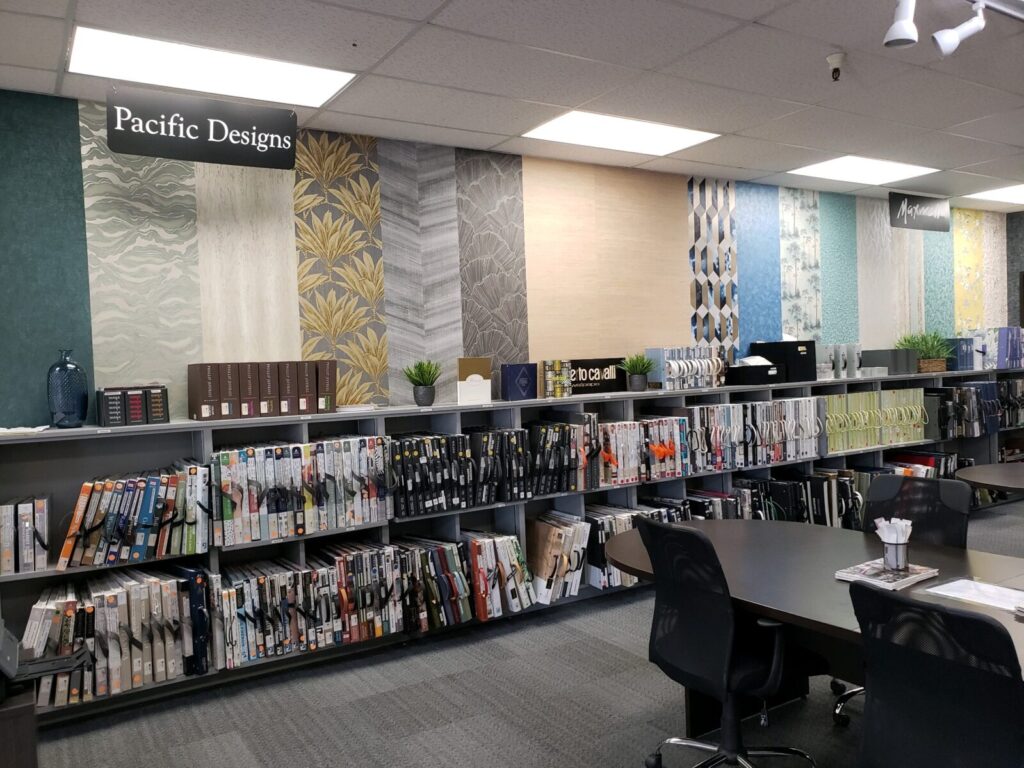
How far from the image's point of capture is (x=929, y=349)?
7.00 metres

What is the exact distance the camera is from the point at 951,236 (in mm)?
7715

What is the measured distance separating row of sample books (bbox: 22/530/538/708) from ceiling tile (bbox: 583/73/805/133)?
8.19ft

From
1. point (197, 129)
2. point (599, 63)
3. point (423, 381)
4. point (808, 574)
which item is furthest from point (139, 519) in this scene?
point (599, 63)

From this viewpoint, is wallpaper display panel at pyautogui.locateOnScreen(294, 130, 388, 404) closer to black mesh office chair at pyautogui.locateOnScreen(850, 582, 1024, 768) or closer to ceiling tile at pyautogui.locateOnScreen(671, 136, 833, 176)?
ceiling tile at pyautogui.locateOnScreen(671, 136, 833, 176)

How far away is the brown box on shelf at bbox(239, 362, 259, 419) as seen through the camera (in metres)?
3.81

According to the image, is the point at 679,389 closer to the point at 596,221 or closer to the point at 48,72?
the point at 596,221

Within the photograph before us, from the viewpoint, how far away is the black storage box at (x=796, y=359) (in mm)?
5781

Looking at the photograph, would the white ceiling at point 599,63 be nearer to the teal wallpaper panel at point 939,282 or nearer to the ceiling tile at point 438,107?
the ceiling tile at point 438,107

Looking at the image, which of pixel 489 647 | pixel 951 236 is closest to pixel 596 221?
pixel 489 647

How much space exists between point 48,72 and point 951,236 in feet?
25.5

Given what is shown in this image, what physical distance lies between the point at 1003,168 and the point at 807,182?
146cm

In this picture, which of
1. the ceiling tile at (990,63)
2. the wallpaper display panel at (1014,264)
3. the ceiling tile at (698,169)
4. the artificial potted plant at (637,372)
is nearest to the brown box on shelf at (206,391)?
the artificial potted plant at (637,372)

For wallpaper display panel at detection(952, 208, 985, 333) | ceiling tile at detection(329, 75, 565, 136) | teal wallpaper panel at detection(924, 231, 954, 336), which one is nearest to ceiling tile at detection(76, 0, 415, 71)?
ceiling tile at detection(329, 75, 565, 136)

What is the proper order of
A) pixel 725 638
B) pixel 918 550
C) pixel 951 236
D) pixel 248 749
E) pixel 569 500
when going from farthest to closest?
pixel 951 236 → pixel 569 500 → pixel 248 749 → pixel 918 550 → pixel 725 638
